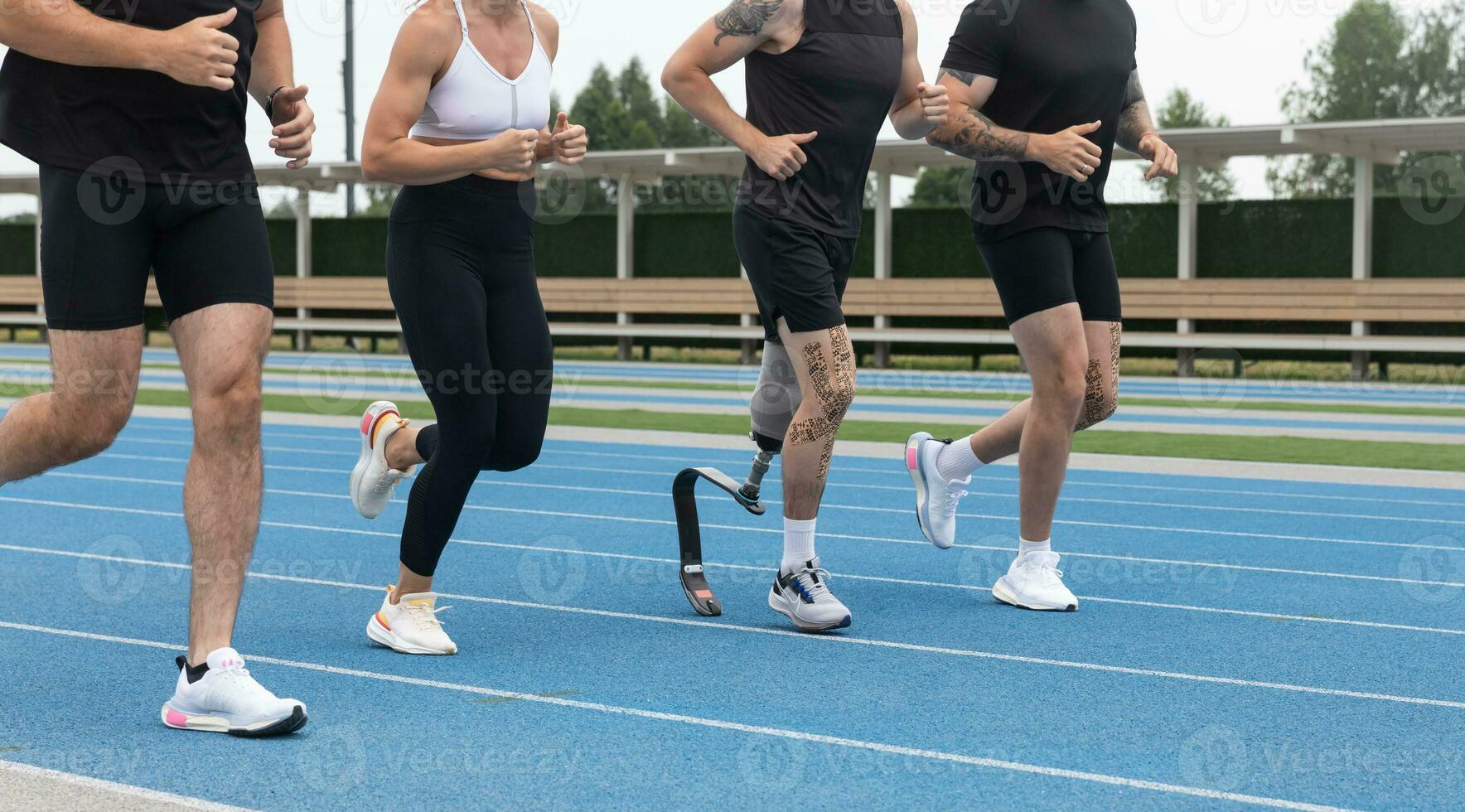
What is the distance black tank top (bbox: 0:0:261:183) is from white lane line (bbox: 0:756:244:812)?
134 centimetres

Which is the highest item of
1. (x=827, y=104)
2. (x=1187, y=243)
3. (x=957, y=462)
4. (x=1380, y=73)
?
(x=1380, y=73)

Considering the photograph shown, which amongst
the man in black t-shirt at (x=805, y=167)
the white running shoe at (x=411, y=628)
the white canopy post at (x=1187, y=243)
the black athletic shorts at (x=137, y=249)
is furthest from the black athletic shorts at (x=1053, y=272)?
the white canopy post at (x=1187, y=243)

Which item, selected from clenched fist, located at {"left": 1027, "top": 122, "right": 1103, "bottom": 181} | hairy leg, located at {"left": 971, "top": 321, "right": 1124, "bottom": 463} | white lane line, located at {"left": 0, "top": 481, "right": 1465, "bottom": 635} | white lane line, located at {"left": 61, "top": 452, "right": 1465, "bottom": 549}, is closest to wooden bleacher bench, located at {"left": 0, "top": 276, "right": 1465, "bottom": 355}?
white lane line, located at {"left": 61, "top": 452, "right": 1465, "bottom": 549}

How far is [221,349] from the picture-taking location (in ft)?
12.5

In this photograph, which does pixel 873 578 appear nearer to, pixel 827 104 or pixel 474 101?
pixel 827 104

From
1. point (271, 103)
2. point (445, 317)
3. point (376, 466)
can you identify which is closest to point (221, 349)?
point (271, 103)

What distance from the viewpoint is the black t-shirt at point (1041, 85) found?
5.70 meters

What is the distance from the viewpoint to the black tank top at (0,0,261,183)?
12.5 ft

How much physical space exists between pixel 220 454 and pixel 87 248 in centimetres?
55

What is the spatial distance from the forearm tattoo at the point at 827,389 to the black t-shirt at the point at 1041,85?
857mm

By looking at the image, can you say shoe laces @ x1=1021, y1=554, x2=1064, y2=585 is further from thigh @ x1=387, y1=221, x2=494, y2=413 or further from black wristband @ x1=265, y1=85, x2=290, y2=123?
black wristband @ x1=265, y1=85, x2=290, y2=123

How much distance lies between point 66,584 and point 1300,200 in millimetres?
23114

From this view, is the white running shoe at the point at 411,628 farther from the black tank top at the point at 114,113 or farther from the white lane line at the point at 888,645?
the black tank top at the point at 114,113

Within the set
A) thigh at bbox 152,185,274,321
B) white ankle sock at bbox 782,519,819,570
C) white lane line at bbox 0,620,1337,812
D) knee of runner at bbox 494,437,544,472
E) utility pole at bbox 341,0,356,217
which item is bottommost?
white lane line at bbox 0,620,1337,812
